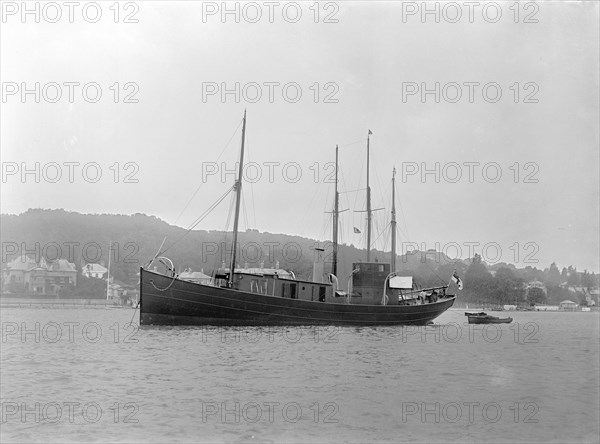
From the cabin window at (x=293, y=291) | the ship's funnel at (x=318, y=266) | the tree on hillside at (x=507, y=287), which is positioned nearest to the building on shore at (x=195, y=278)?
the ship's funnel at (x=318, y=266)

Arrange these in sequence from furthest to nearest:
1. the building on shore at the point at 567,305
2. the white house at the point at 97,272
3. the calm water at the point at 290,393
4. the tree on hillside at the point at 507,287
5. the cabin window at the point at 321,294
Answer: the white house at the point at 97,272, the building on shore at the point at 567,305, the tree on hillside at the point at 507,287, the cabin window at the point at 321,294, the calm water at the point at 290,393

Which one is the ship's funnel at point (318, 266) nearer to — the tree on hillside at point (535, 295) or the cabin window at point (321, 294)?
the cabin window at point (321, 294)

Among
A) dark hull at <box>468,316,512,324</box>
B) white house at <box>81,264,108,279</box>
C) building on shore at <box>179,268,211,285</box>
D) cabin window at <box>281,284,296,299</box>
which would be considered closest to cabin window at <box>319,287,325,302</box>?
cabin window at <box>281,284,296,299</box>

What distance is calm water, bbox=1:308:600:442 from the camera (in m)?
12.4

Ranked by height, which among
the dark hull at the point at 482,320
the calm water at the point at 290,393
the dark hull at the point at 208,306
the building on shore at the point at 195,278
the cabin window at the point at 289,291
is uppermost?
the building on shore at the point at 195,278

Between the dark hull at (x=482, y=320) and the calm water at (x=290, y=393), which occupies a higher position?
the dark hull at (x=482, y=320)

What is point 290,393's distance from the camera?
15.7 meters

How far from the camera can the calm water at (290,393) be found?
12.4 metres

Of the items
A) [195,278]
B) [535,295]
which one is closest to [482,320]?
[535,295]

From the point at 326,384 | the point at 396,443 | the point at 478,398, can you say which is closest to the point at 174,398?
the point at 326,384

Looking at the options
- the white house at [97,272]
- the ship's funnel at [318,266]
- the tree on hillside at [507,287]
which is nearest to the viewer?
the ship's funnel at [318,266]

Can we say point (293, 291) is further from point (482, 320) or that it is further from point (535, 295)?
point (535, 295)

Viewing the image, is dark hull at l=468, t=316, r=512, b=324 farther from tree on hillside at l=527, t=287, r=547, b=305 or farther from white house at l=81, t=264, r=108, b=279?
white house at l=81, t=264, r=108, b=279

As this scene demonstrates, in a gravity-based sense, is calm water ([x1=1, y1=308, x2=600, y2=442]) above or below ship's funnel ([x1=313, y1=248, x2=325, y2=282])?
below
